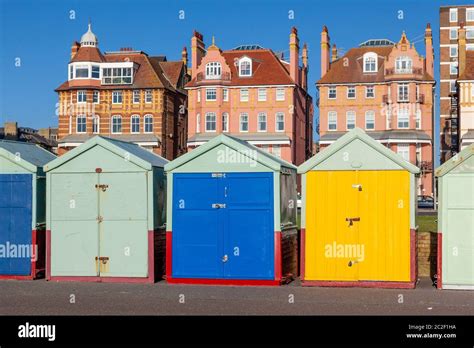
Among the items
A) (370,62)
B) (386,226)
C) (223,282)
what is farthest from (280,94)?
(386,226)

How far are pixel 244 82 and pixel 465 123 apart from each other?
19.6m

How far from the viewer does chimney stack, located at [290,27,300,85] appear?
225 ft

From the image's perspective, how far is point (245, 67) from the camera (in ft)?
232

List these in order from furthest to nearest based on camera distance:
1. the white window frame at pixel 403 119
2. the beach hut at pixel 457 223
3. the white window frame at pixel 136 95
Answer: the white window frame at pixel 136 95 → the white window frame at pixel 403 119 → the beach hut at pixel 457 223

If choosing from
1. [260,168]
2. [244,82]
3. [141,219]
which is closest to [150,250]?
[141,219]

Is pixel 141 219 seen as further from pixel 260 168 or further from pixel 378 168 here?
pixel 378 168

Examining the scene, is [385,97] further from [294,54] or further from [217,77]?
[217,77]

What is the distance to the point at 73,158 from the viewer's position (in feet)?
63.2

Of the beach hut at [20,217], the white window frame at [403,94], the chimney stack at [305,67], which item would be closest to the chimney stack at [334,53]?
→ the chimney stack at [305,67]

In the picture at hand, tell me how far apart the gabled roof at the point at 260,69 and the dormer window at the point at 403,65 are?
353 inches

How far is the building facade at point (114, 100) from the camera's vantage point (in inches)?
2842

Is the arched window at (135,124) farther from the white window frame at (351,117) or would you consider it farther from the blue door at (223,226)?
the blue door at (223,226)

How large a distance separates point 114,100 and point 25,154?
2114 inches

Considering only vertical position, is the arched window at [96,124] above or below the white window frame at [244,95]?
below
